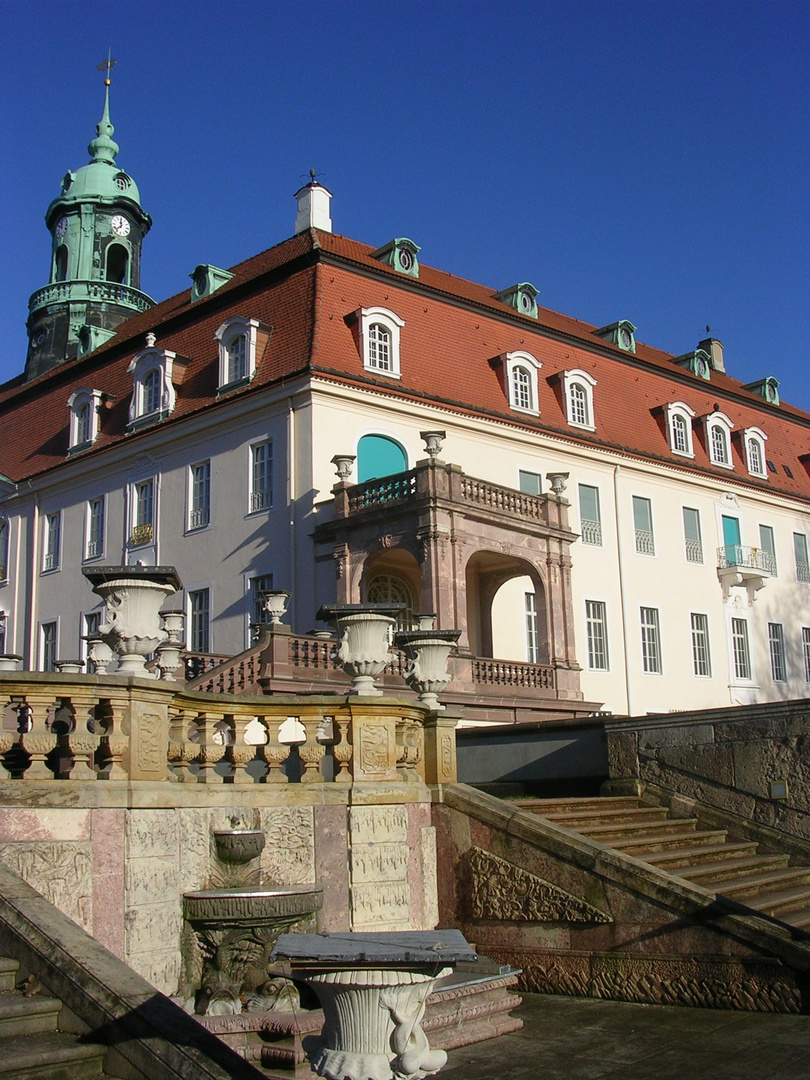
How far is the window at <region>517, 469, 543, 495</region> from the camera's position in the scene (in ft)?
99.3

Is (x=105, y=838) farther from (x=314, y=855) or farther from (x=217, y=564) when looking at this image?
(x=217, y=564)

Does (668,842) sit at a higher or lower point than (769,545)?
lower

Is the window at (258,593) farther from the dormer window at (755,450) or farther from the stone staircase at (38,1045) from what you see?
the stone staircase at (38,1045)

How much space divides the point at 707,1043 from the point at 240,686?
1176 cm

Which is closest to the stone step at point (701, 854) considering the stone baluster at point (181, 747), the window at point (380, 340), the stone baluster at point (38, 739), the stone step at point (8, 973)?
the stone baluster at point (181, 747)

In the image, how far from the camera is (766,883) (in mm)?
11664

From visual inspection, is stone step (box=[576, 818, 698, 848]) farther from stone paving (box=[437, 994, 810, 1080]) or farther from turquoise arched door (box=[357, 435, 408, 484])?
turquoise arched door (box=[357, 435, 408, 484])

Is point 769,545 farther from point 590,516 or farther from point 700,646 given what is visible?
point 590,516

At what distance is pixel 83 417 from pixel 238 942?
86.9ft

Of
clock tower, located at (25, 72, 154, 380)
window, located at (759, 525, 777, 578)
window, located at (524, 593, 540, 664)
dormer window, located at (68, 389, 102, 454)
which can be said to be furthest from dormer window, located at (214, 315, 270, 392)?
window, located at (759, 525, 777, 578)

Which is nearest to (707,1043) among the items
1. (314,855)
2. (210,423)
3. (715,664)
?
(314,855)

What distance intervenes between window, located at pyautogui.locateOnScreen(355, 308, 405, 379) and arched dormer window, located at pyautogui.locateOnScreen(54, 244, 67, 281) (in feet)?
63.3

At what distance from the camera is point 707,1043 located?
335 inches

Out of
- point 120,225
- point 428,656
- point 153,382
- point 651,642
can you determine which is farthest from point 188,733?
point 120,225
